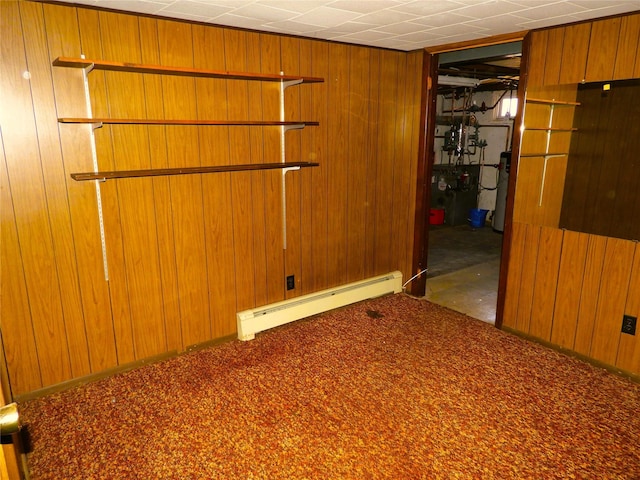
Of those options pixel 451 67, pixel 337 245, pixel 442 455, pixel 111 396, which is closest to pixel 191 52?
pixel 337 245

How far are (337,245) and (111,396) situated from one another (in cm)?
205

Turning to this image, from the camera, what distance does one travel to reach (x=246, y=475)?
2.05m

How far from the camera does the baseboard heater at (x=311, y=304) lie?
3.36 meters

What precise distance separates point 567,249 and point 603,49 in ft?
4.26

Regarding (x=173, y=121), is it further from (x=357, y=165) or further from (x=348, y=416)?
(x=348, y=416)

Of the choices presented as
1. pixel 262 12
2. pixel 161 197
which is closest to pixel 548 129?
pixel 262 12

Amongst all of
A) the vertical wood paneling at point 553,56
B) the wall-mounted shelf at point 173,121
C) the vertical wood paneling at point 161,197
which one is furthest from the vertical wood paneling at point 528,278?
the vertical wood paneling at point 161,197

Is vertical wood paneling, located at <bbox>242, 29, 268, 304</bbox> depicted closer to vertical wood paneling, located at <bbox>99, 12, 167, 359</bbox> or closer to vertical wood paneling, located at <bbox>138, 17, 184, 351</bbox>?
vertical wood paneling, located at <bbox>138, 17, 184, 351</bbox>

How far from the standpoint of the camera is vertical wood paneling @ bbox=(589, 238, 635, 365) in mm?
2836

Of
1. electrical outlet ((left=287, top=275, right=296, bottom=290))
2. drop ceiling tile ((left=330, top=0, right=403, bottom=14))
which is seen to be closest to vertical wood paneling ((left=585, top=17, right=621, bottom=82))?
drop ceiling tile ((left=330, top=0, right=403, bottom=14))

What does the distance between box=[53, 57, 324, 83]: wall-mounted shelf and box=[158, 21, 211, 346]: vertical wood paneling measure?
124mm

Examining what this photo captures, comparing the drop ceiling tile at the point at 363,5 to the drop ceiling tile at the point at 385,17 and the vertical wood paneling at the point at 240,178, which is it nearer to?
the drop ceiling tile at the point at 385,17

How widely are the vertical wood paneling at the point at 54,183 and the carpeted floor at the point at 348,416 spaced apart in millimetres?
349

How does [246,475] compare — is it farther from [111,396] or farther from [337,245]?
[337,245]
